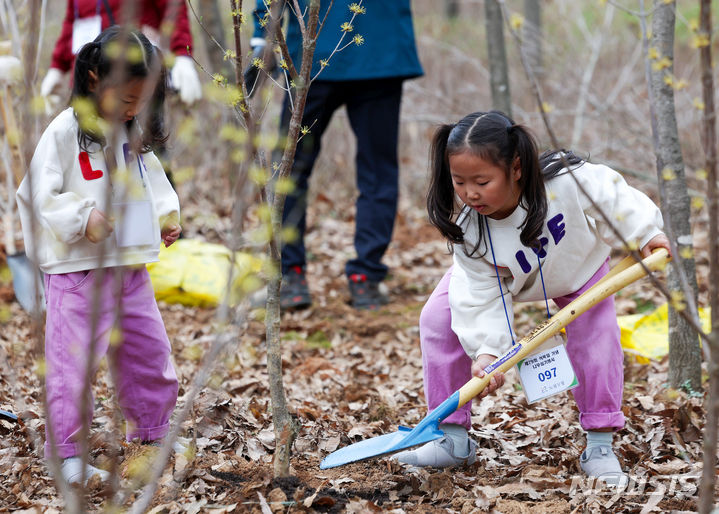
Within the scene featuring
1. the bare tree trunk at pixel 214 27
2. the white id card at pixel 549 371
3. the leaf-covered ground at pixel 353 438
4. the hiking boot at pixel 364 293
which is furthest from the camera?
the bare tree trunk at pixel 214 27

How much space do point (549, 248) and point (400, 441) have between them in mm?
742

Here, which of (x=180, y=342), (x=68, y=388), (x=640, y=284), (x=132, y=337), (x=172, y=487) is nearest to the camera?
(x=172, y=487)

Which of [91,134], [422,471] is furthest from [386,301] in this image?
[91,134]

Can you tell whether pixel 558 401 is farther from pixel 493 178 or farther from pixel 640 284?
pixel 640 284

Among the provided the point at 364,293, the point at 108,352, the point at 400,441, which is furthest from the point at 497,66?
the point at 108,352

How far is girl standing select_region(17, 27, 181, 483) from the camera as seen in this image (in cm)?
221

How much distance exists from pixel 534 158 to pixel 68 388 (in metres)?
1.53

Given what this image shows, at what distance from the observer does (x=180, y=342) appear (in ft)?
13.9

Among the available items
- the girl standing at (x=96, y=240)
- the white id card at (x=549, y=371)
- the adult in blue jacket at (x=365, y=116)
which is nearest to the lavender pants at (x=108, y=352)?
the girl standing at (x=96, y=240)

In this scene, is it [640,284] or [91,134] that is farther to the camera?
[640,284]

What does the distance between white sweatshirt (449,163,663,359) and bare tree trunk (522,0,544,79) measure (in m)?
5.00

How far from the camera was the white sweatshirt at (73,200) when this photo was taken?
2.21 metres

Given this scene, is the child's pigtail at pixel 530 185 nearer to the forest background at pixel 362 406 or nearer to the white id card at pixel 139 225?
the forest background at pixel 362 406

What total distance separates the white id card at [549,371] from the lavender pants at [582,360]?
4.5 inches
